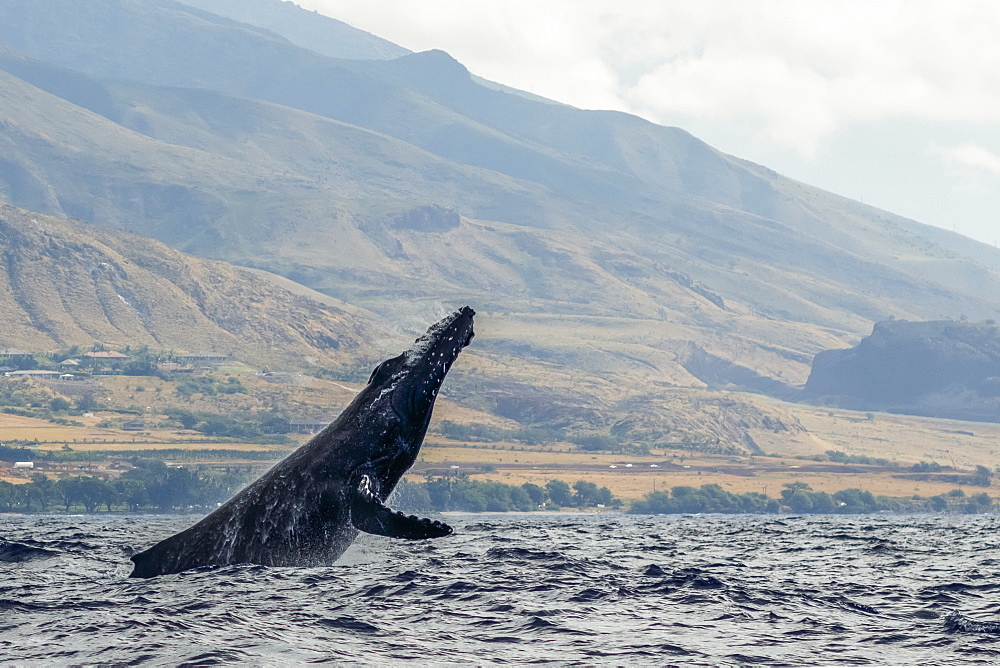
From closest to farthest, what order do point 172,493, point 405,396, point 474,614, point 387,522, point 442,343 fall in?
1. point 387,522
2. point 474,614
3. point 405,396
4. point 442,343
5. point 172,493

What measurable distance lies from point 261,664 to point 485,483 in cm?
18415

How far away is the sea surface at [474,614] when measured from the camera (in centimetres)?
1556

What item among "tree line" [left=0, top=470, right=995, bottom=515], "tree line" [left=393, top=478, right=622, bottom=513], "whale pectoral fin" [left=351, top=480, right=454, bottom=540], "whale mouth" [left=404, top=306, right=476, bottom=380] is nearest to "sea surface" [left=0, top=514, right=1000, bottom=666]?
"whale pectoral fin" [left=351, top=480, right=454, bottom=540]

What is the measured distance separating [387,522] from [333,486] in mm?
1241

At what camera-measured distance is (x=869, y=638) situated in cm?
1748

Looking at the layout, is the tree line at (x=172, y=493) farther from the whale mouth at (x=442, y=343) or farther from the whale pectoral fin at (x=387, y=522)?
the whale pectoral fin at (x=387, y=522)

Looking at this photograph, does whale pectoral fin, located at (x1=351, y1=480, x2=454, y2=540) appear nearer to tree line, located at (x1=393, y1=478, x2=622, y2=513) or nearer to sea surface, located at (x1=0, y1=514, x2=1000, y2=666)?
sea surface, located at (x1=0, y1=514, x2=1000, y2=666)

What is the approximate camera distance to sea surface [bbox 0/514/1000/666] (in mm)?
15562

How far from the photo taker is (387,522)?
58.2ft

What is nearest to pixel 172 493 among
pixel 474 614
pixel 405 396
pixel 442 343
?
pixel 442 343

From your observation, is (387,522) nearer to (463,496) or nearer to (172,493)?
(172,493)

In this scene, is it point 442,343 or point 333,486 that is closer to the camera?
point 333,486

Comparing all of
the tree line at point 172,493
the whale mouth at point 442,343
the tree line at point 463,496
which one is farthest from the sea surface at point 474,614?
the tree line at point 463,496

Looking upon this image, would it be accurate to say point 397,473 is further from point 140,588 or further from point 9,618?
point 9,618
